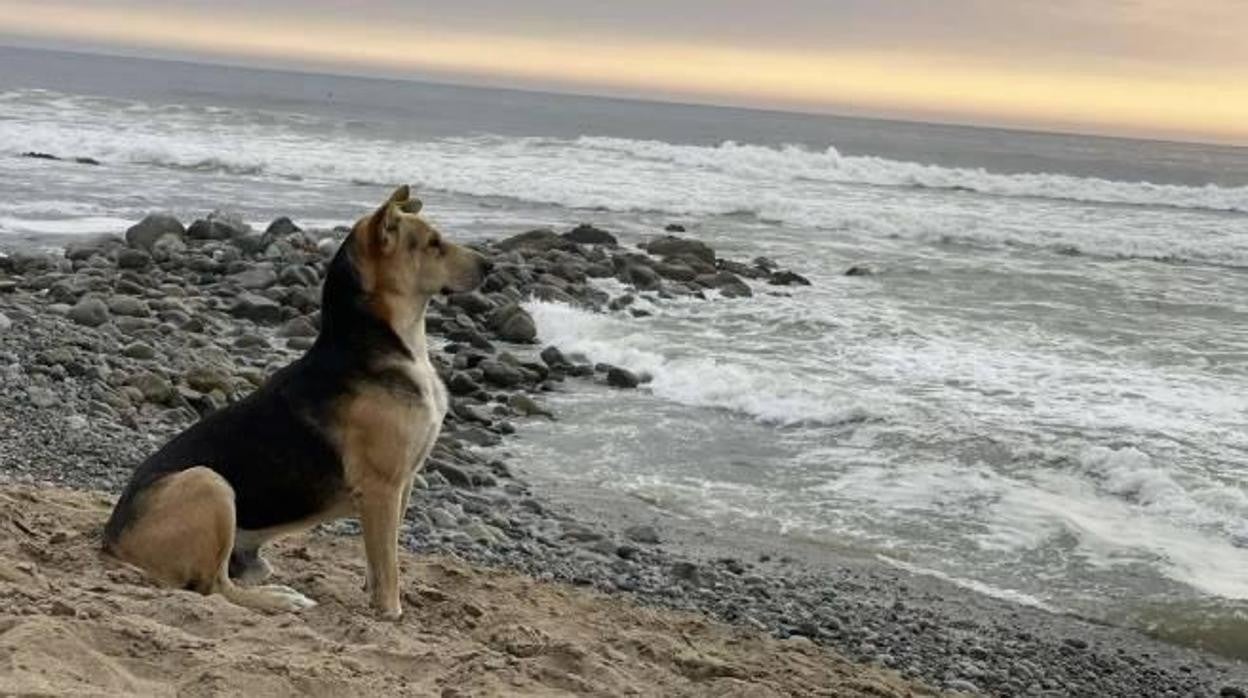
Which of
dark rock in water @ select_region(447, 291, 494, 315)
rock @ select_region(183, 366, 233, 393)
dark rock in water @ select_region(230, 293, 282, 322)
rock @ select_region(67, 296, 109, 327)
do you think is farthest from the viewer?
dark rock in water @ select_region(447, 291, 494, 315)

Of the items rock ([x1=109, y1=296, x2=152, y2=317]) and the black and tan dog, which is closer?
the black and tan dog

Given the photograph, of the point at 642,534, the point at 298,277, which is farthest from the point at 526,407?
the point at 298,277

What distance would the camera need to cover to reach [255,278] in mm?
15617

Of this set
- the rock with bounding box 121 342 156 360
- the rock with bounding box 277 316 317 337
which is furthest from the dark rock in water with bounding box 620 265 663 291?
the rock with bounding box 121 342 156 360

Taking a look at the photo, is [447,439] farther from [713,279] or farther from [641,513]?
[713,279]

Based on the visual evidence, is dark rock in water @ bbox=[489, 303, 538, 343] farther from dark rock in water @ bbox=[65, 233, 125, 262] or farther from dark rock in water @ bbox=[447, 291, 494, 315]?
dark rock in water @ bbox=[65, 233, 125, 262]

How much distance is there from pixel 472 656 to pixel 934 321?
1357 cm

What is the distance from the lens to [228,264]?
54.2 feet

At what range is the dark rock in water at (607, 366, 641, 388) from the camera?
12.6 meters

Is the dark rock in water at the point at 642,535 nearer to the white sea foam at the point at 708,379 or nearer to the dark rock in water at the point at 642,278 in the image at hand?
the white sea foam at the point at 708,379

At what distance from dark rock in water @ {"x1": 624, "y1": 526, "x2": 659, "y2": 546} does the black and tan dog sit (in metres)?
2.99

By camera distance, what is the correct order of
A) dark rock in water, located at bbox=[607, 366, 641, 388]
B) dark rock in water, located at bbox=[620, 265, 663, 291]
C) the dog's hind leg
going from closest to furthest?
the dog's hind leg, dark rock in water, located at bbox=[607, 366, 641, 388], dark rock in water, located at bbox=[620, 265, 663, 291]

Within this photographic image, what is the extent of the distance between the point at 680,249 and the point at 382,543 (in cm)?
1657

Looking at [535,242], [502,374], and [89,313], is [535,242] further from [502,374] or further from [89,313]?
[89,313]
